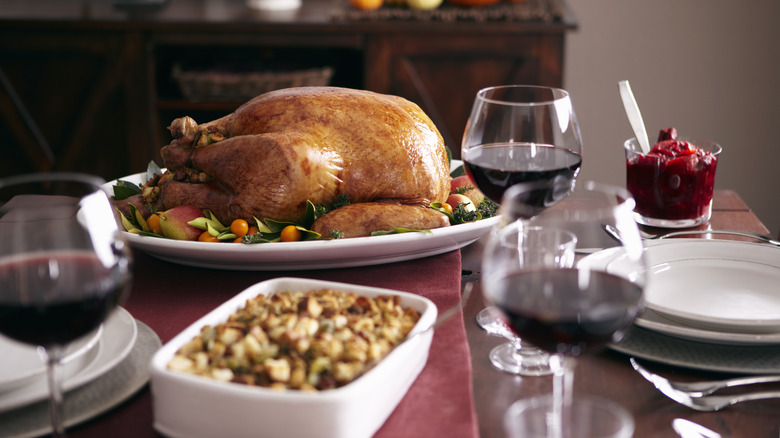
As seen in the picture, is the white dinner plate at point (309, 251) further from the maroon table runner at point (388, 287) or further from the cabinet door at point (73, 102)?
the cabinet door at point (73, 102)

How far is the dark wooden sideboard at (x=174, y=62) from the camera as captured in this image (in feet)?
10.1

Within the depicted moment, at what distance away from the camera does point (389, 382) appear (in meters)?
0.81

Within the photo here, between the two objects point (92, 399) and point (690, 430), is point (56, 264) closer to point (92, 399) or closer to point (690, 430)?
point (92, 399)

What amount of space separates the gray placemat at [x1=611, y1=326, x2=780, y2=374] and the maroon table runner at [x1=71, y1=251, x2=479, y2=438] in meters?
0.22

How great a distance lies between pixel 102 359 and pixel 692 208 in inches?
43.7

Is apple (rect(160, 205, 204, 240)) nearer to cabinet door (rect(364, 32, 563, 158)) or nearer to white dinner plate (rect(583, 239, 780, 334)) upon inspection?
white dinner plate (rect(583, 239, 780, 334))

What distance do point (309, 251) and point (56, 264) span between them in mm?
548

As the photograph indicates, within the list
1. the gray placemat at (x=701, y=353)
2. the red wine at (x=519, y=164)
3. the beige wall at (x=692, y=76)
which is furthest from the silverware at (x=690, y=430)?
the beige wall at (x=692, y=76)

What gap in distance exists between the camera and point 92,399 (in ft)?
2.82

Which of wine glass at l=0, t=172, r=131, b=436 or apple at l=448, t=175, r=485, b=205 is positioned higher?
wine glass at l=0, t=172, r=131, b=436

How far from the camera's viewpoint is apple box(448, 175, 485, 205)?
1.52 metres

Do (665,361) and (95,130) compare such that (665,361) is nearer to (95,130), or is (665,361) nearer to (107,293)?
(107,293)

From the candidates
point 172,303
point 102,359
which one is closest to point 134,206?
point 172,303

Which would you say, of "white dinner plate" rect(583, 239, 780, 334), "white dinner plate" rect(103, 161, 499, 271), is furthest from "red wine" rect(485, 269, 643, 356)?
"white dinner plate" rect(103, 161, 499, 271)
